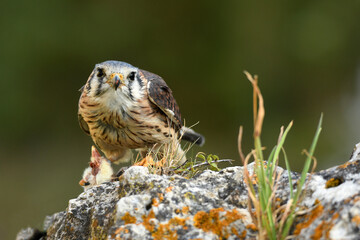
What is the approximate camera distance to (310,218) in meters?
1.70

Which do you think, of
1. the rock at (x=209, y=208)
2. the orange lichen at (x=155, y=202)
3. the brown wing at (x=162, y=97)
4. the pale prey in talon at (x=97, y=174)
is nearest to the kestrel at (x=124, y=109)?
the brown wing at (x=162, y=97)

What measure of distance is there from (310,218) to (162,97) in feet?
7.61

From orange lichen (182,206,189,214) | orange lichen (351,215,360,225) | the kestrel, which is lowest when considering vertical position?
orange lichen (351,215,360,225)

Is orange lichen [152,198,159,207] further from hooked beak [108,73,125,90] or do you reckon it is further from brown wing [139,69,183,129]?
brown wing [139,69,183,129]

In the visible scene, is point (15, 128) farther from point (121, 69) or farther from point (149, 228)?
point (149, 228)

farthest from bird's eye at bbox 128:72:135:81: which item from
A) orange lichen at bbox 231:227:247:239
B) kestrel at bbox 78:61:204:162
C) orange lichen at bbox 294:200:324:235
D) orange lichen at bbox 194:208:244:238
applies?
orange lichen at bbox 294:200:324:235

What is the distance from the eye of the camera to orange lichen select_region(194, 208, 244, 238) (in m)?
1.85

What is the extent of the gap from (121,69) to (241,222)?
72.5 inches

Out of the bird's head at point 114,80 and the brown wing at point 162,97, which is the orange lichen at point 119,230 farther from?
the brown wing at point 162,97

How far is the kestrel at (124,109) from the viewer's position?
3.49m

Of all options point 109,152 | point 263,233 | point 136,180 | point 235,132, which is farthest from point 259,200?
point 235,132

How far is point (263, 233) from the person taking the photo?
65.6 inches

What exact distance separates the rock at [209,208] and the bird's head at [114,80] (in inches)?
50.3

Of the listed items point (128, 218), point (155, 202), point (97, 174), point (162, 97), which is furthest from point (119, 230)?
point (162, 97)
